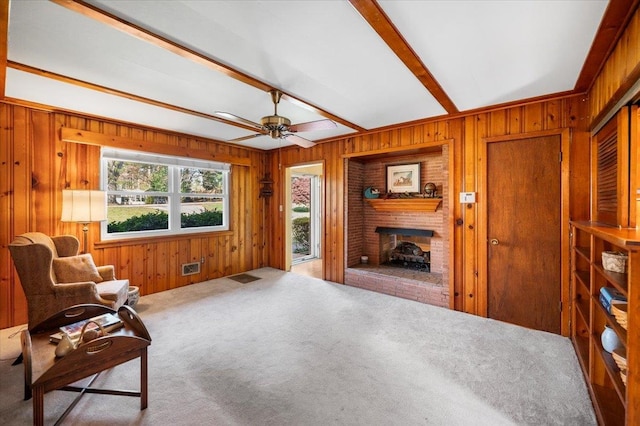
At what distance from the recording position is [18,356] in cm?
229

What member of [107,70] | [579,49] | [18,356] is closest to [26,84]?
[107,70]

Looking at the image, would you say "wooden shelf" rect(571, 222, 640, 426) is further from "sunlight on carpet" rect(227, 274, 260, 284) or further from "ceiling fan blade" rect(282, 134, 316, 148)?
"sunlight on carpet" rect(227, 274, 260, 284)

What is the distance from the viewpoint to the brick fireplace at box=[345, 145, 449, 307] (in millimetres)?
3658

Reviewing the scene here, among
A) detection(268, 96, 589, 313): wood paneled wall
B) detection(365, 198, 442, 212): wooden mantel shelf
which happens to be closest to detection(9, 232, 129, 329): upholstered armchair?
detection(268, 96, 589, 313): wood paneled wall

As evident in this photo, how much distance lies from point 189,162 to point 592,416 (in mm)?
5058

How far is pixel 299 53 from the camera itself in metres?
1.97

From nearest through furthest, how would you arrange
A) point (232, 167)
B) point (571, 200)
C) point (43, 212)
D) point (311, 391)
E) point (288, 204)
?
point (311, 391) < point (571, 200) < point (43, 212) < point (232, 167) < point (288, 204)

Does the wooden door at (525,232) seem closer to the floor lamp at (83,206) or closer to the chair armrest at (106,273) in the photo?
the chair armrest at (106,273)

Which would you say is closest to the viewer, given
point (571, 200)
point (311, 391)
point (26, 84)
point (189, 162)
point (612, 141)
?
point (311, 391)

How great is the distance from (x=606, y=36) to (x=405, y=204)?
271cm

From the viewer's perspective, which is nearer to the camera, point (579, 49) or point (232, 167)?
point (579, 49)

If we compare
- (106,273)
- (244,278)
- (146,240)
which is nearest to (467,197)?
(244,278)

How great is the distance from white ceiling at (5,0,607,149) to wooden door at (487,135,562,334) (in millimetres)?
611

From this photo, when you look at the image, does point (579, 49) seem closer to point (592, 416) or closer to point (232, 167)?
point (592, 416)
